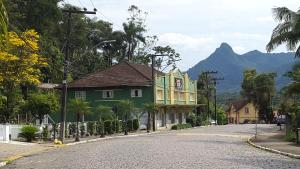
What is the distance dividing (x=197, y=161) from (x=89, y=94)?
5483 centimetres

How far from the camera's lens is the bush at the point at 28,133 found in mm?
39156

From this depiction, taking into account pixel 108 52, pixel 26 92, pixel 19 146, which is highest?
pixel 108 52

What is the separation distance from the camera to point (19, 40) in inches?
1946

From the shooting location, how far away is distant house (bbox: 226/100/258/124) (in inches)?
5891

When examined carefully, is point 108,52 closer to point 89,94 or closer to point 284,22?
point 89,94

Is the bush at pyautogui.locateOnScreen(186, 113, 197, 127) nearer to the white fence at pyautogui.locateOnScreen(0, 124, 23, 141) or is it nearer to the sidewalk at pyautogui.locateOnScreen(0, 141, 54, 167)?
the white fence at pyautogui.locateOnScreen(0, 124, 23, 141)

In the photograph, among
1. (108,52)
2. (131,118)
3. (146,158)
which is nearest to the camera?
(146,158)

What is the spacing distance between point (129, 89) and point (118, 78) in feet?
8.84

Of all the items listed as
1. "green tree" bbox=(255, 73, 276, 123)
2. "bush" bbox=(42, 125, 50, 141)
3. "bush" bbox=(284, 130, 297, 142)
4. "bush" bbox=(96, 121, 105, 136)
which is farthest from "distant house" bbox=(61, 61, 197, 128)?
"green tree" bbox=(255, 73, 276, 123)

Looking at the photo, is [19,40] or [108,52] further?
[108,52]

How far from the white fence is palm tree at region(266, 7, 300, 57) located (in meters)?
17.9

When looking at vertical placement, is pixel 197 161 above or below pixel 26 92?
below

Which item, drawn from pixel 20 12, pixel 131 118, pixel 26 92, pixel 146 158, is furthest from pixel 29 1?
pixel 146 158

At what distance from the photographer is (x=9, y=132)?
129 feet
